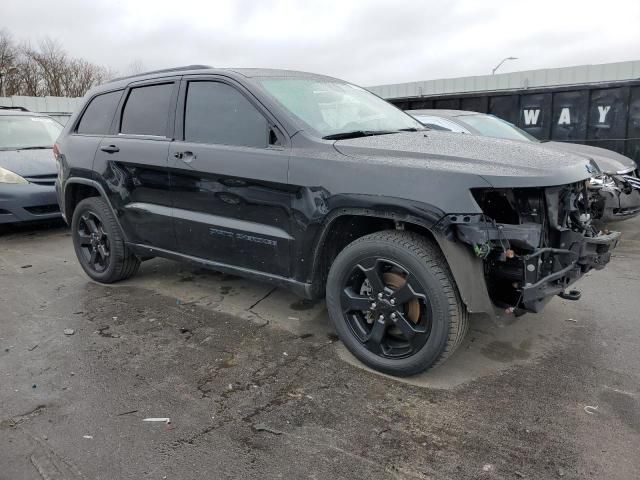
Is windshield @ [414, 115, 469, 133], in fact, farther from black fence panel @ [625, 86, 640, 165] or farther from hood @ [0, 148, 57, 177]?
hood @ [0, 148, 57, 177]

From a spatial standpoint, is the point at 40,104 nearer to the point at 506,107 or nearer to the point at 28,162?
the point at 28,162

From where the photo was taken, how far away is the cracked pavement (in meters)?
A: 2.44

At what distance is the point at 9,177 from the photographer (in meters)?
6.89

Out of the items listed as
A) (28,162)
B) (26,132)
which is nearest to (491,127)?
(28,162)

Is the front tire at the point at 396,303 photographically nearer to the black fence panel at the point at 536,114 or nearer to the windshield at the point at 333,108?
the windshield at the point at 333,108

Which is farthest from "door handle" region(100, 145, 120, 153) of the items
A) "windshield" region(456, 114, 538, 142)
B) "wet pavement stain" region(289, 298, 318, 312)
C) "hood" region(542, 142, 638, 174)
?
"hood" region(542, 142, 638, 174)

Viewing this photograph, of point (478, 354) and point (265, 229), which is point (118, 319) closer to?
point (265, 229)

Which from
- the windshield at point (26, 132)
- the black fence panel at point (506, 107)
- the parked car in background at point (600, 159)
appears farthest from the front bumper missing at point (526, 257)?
the windshield at point (26, 132)

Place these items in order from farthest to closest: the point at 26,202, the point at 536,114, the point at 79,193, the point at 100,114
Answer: the point at 536,114, the point at 26,202, the point at 79,193, the point at 100,114

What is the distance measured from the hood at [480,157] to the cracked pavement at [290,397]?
1231 mm

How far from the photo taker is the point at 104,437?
104 inches

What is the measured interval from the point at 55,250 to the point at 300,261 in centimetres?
441

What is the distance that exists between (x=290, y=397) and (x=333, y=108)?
6.73ft

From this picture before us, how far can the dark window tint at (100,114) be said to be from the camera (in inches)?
186
